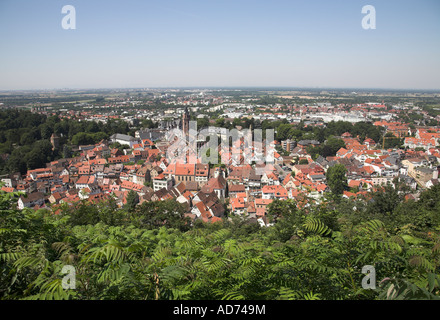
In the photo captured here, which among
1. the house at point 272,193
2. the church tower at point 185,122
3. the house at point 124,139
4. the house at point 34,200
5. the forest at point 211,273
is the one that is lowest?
the house at point 34,200

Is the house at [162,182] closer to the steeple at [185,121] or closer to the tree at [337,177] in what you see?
the tree at [337,177]

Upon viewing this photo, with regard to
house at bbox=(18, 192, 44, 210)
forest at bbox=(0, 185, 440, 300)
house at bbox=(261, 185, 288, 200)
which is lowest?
house at bbox=(18, 192, 44, 210)

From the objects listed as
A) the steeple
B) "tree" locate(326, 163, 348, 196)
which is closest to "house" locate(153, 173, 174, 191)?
"tree" locate(326, 163, 348, 196)

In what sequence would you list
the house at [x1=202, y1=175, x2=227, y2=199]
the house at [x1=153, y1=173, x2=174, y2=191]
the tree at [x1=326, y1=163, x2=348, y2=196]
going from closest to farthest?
the house at [x1=202, y1=175, x2=227, y2=199], the tree at [x1=326, y1=163, x2=348, y2=196], the house at [x1=153, y1=173, x2=174, y2=191]

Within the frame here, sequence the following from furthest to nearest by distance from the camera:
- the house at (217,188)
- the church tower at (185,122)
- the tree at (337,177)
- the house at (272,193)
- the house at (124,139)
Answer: the house at (124,139)
the church tower at (185,122)
the tree at (337,177)
the house at (217,188)
the house at (272,193)

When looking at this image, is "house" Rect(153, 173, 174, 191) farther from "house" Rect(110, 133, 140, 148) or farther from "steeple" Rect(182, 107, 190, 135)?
"house" Rect(110, 133, 140, 148)

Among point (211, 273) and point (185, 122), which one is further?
point (185, 122)

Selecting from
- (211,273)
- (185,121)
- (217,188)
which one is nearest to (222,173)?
(217,188)

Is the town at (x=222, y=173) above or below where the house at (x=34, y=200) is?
above

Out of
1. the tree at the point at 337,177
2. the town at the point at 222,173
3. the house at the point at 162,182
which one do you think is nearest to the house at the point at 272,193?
the town at the point at 222,173

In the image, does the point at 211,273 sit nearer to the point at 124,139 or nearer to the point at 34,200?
the point at 34,200

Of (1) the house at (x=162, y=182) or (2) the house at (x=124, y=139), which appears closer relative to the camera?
(1) the house at (x=162, y=182)
